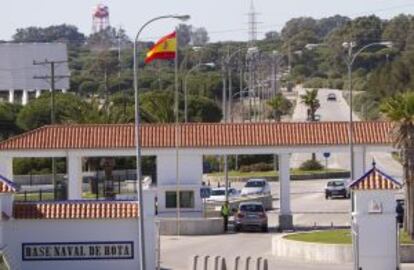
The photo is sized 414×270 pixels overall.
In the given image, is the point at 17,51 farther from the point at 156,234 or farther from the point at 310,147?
the point at 156,234

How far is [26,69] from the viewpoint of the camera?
178 m

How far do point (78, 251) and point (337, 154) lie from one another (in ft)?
265

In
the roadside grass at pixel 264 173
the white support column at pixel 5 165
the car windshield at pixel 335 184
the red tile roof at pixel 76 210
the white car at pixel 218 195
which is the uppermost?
the white support column at pixel 5 165

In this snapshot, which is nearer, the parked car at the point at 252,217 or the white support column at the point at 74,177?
the parked car at the point at 252,217

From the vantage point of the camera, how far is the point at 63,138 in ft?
202

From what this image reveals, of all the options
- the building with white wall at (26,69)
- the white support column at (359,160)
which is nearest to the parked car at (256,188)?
the white support column at (359,160)

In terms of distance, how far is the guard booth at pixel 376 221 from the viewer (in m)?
42.2

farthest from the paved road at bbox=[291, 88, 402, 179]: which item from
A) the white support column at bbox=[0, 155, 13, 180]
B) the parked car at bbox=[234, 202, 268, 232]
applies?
the white support column at bbox=[0, 155, 13, 180]

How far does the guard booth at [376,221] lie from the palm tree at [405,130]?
6083mm

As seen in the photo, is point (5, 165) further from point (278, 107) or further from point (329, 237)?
point (278, 107)

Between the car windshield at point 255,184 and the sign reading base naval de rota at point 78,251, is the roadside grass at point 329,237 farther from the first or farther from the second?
the car windshield at point 255,184

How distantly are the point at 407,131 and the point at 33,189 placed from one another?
38373mm

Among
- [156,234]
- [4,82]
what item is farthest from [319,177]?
[4,82]

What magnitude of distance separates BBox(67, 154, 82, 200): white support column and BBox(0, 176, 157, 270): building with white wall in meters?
17.6
